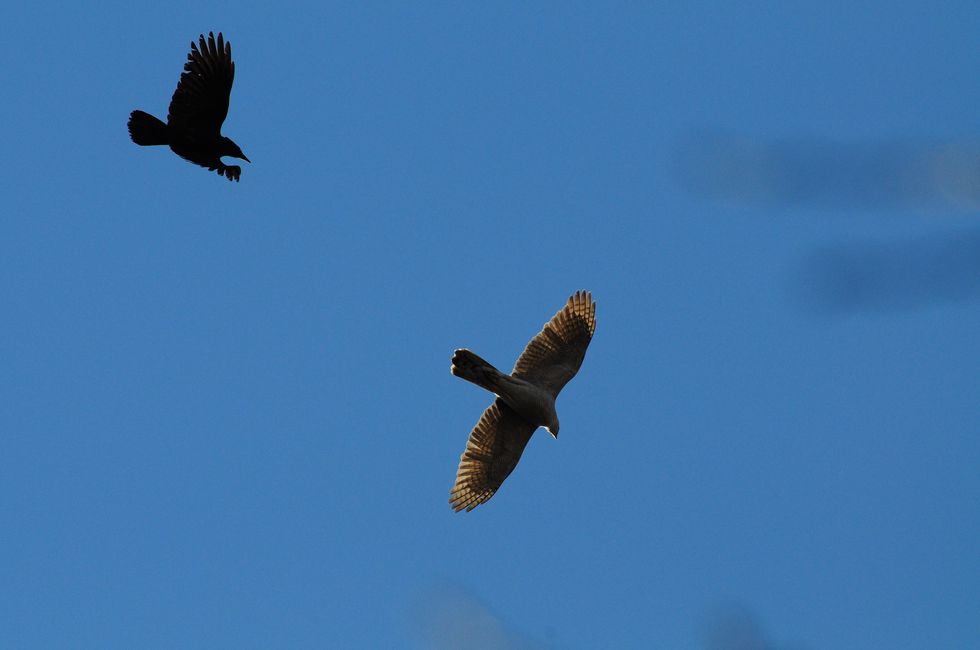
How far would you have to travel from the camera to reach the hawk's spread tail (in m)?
19.1

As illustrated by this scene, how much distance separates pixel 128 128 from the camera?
18.5m

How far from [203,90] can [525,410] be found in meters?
5.45

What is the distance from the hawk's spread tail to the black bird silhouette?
3365 millimetres

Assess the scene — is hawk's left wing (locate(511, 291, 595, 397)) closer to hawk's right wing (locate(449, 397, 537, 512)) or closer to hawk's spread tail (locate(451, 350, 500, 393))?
hawk's right wing (locate(449, 397, 537, 512))

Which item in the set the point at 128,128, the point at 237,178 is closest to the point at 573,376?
the point at 237,178

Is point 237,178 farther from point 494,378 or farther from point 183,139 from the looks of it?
point 494,378

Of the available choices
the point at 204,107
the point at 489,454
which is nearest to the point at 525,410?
the point at 489,454

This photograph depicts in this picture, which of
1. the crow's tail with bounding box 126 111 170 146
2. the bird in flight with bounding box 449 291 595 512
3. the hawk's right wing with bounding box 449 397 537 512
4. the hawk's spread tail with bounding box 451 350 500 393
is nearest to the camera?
the crow's tail with bounding box 126 111 170 146

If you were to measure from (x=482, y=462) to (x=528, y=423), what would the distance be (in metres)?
0.84

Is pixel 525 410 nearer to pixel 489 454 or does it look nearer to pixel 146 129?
pixel 489 454

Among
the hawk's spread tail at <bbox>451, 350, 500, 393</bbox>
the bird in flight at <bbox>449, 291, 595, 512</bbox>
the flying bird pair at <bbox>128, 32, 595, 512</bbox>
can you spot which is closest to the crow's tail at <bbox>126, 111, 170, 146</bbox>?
the flying bird pair at <bbox>128, 32, 595, 512</bbox>

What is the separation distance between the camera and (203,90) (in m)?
19.0

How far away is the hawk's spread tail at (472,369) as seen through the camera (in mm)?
19062

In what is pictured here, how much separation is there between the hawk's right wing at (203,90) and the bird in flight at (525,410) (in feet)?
15.7
